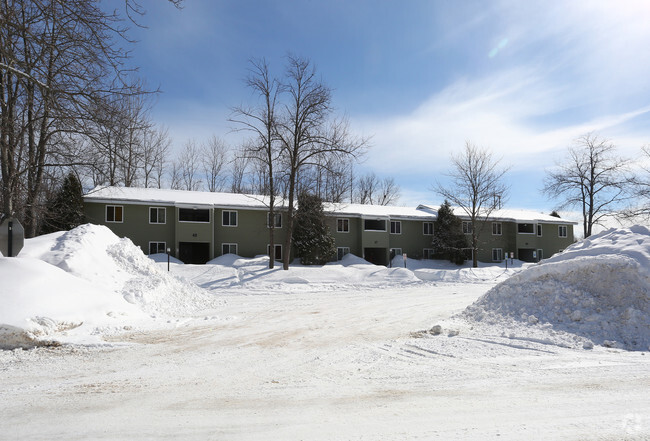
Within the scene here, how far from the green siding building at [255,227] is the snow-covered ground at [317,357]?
15.4 meters

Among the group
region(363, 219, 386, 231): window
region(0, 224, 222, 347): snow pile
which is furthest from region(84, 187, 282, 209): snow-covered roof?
region(0, 224, 222, 347): snow pile

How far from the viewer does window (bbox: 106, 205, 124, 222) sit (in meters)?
30.6

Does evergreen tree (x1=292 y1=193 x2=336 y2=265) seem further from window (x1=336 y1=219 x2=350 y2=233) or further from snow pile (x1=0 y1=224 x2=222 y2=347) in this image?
snow pile (x1=0 y1=224 x2=222 y2=347)

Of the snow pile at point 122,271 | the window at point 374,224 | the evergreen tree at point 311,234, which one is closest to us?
the snow pile at point 122,271

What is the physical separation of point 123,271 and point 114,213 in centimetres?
1826

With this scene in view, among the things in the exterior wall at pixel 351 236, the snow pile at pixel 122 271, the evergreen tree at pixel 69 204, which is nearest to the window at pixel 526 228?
the exterior wall at pixel 351 236

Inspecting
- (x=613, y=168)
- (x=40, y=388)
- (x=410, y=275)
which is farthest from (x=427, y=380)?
(x=613, y=168)

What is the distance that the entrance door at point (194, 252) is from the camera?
1389 inches

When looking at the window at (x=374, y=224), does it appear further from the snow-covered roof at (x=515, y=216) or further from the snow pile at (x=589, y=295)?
the snow pile at (x=589, y=295)

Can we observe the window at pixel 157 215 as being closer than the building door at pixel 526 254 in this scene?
Yes

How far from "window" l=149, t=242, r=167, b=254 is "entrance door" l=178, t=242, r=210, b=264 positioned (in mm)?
2850

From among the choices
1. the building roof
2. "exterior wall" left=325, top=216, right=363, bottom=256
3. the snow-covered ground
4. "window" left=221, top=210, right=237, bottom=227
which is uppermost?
the building roof

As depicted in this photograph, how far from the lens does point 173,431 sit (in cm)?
449

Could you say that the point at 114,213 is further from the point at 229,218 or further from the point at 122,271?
the point at 122,271
